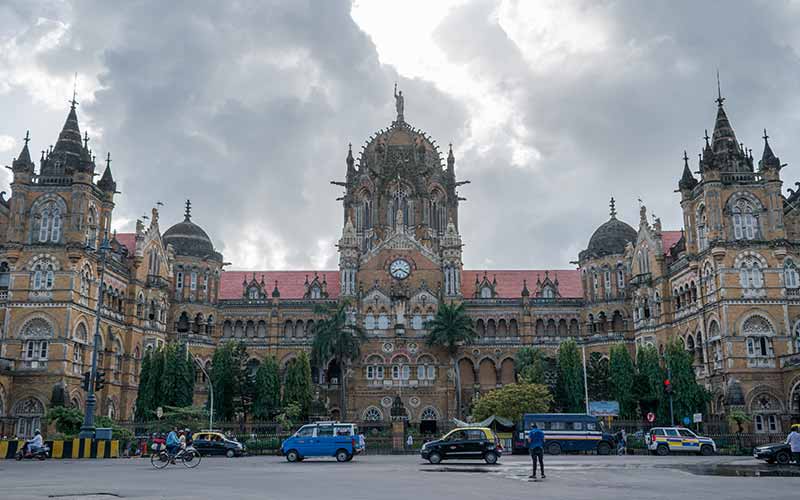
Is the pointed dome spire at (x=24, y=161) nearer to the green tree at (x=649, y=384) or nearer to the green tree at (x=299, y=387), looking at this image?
the green tree at (x=299, y=387)

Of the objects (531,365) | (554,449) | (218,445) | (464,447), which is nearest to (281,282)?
(531,365)

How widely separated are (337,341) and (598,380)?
23.3 meters

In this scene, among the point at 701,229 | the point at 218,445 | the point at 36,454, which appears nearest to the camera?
the point at 36,454

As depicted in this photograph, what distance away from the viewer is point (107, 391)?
216 feet

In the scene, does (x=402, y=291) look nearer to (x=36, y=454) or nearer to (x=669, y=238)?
(x=669, y=238)

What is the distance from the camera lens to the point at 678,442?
47156 millimetres

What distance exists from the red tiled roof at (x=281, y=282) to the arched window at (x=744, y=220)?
4071 cm

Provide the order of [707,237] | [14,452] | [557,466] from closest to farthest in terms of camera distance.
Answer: [557,466], [14,452], [707,237]

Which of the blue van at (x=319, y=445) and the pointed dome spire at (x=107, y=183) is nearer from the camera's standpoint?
the blue van at (x=319, y=445)

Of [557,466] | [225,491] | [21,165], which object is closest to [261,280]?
[21,165]

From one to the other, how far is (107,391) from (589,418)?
40.2 meters

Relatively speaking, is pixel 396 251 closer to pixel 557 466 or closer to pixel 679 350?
pixel 679 350

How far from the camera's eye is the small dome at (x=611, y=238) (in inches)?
3150

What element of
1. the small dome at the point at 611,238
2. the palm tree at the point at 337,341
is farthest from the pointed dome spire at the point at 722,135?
the palm tree at the point at 337,341
